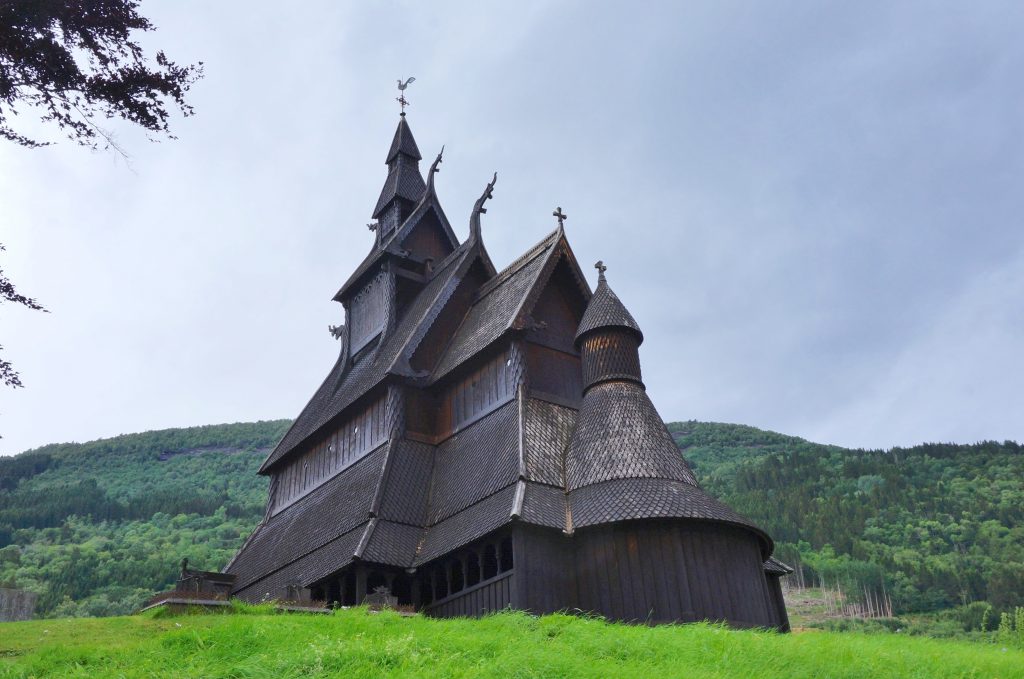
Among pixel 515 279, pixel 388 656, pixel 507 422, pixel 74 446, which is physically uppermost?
pixel 74 446

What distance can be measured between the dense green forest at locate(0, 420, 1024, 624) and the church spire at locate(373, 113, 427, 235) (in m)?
27.3

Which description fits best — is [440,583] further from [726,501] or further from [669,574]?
[726,501]

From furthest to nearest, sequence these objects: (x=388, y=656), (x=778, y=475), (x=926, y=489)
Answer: (x=778, y=475), (x=926, y=489), (x=388, y=656)

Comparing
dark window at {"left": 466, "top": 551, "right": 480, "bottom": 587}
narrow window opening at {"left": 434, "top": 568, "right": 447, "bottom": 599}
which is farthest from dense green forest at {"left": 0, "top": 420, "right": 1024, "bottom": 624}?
dark window at {"left": 466, "top": 551, "right": 480, "bottom": 587}

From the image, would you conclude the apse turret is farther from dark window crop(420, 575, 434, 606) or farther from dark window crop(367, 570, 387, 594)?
dark window crop(367, 570, 387, 594)

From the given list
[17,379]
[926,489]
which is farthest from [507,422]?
[926,489]

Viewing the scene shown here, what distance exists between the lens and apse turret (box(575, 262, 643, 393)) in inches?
1010

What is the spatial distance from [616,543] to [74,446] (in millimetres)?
142432

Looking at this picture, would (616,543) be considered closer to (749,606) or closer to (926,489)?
(749,606)

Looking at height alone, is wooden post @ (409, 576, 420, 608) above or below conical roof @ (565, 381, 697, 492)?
below

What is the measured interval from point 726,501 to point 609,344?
91.3 meters

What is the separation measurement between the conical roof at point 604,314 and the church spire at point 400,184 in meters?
13.4

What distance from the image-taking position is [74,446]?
146 m

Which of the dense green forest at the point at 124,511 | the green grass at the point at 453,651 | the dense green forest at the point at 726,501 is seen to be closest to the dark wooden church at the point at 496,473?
the green grass at the point at 453,651
